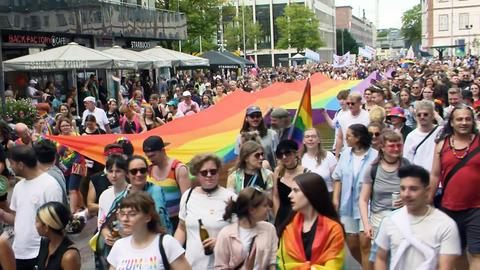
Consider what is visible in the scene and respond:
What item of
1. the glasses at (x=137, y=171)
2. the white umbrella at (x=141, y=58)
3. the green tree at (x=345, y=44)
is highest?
the white umbrella at (x=141, y=58)

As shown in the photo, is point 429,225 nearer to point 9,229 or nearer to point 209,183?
point 209,183

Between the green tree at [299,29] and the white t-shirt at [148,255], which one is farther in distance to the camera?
the green tree at [299,29]

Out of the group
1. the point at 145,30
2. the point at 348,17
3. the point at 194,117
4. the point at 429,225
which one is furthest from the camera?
the point at 348,17

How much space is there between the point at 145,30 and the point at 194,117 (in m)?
24.9

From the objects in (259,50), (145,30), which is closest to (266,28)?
(259,50)

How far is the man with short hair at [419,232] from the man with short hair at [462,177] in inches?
58.8

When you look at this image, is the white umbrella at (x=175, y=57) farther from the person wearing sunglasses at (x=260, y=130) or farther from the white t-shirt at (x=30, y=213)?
the white t-shirt at (x=30, y=213)

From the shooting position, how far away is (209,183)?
555 centimetres

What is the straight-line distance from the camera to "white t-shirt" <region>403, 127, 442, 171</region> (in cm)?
733

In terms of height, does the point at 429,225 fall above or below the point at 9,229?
above

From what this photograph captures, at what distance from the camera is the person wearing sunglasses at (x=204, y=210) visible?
548 cm

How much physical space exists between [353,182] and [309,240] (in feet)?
7.98

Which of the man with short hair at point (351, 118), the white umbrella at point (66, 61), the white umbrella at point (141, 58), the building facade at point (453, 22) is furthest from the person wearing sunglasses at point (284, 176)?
the building facade at point (453, 22)

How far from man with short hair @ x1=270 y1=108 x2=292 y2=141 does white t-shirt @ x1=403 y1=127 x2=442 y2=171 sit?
1.74m
